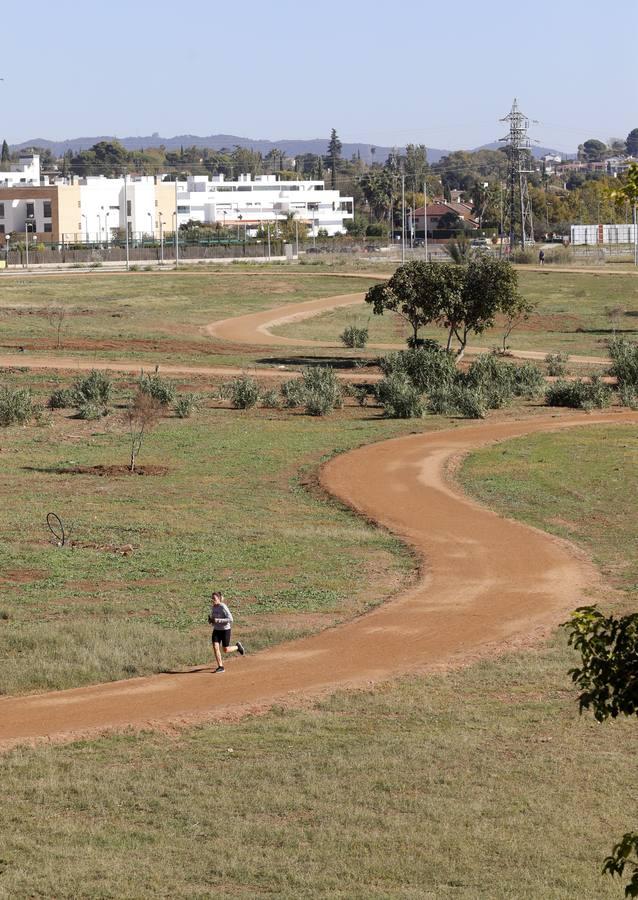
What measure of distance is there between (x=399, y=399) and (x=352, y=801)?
2999 cm

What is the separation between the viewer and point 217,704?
666 inches

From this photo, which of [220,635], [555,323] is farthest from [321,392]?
[555,323]

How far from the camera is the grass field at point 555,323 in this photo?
6675 cm

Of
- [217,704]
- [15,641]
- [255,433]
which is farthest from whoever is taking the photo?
[255,433]

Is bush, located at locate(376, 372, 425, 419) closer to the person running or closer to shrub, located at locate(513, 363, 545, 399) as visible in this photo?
shrub, located at locate(513, 363, 545, 399)

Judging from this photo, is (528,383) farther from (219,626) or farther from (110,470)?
(219,626)

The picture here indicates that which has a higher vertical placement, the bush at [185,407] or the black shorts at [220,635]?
the bush at [185,407]

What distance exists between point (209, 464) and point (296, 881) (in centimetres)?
2264

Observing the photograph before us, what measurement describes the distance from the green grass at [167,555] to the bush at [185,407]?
13.6ft

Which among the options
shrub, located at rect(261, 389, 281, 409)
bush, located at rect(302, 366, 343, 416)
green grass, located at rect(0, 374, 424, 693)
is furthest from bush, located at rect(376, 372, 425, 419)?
green grass, located at rect(0, 374, 424, 693)

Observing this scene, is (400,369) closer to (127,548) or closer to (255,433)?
(255,433)

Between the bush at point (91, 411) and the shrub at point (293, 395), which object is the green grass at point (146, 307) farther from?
the bush at point (91, 411)

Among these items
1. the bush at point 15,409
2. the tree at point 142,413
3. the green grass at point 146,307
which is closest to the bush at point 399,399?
the tree at point 142,413

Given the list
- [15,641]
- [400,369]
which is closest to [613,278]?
[400,369]
